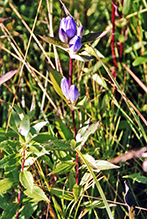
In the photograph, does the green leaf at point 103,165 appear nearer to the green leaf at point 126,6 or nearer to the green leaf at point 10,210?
the green leaf at point 10,210

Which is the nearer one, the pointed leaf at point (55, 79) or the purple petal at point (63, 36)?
the purple petal at point (63, 36)

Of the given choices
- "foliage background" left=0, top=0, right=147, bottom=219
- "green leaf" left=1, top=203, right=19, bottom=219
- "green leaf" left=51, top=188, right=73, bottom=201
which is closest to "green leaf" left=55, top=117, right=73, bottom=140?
"foliage background" left=0, top=0, right=147, bottom=219

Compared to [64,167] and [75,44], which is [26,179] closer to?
[64,167]

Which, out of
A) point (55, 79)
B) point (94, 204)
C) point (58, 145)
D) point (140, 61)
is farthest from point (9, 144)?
point (140, 61)

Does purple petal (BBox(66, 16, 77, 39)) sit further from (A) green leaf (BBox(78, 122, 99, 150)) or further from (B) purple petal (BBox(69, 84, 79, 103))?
(A) green leaf (BBox(78, 122, 99, 150))

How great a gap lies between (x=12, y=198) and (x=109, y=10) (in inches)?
50.2

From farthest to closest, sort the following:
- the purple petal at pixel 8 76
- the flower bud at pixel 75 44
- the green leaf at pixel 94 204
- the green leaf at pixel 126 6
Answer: the green leaf at pixel 126 6
the green leaf at pixel 94 204
the purple petal at pixel 8 76
the flower bud at pixel 75 44

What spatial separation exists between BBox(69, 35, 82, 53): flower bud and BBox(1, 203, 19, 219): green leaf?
2.08 feet

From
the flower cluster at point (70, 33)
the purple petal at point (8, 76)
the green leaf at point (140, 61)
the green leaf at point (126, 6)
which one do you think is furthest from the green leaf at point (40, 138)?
the green leaf at point (126, 6)

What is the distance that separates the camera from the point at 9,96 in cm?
148

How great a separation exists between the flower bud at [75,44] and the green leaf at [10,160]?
0.45m

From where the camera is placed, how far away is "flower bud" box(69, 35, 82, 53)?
2.63ft

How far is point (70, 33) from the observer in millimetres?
832

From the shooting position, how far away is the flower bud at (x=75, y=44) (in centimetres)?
80
